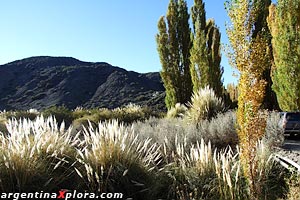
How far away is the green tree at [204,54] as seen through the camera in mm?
21280

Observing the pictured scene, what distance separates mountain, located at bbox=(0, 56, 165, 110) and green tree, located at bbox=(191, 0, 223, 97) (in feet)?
55.6

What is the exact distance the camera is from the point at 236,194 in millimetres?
5512

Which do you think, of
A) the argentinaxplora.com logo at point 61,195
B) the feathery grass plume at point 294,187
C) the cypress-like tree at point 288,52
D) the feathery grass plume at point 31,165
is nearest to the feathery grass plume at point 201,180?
the feathery grass plume at point 294,187

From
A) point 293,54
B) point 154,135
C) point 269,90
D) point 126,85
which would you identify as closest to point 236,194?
point 154,135

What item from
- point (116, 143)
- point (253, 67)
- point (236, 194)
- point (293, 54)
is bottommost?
point (236, 194)

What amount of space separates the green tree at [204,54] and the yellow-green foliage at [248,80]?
1449cm

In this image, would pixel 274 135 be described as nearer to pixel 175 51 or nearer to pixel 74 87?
pixel 175 51

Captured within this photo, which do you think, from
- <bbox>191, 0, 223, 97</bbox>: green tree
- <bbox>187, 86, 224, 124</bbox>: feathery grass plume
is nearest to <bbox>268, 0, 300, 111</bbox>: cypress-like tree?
<bbox>191, 0, 223, 97</bbox>: green tree

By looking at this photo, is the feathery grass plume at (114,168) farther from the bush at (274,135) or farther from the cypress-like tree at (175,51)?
the cypress-like tree at (175,51)

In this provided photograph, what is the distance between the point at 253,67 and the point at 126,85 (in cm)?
4443

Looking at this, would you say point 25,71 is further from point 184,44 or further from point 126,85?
point 184,44

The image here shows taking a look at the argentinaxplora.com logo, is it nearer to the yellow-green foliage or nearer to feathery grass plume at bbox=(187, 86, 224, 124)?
the yellow-green foliage

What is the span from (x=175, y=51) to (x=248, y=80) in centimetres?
1820

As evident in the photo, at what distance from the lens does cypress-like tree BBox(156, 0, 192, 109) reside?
23547 millimetres
